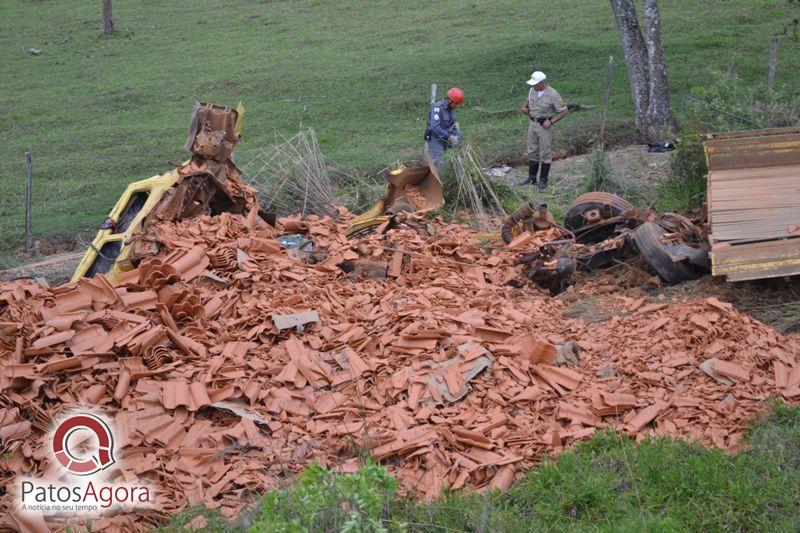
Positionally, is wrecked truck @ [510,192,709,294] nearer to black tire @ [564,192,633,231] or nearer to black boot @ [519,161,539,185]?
black tire @ [564,192,633,231]

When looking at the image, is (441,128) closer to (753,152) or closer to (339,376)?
(753,152)

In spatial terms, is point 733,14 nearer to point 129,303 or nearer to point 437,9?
point 437,9

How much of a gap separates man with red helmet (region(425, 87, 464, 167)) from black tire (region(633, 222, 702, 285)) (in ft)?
17.1

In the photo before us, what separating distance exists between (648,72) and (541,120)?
404 centimetres

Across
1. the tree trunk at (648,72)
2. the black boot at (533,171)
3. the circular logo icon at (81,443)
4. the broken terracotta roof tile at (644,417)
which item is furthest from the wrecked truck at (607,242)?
the tree trunk at (648,72)

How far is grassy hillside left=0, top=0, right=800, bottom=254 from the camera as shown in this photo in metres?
17.5

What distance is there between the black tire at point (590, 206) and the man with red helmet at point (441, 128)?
361cm

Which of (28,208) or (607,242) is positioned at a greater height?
(607,242)

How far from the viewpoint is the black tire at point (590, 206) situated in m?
9.77

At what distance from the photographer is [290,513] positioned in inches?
188

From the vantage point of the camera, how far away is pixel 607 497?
16.6 ft

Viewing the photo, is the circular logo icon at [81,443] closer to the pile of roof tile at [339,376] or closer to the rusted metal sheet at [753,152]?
the pile of roof tile at [339,376]

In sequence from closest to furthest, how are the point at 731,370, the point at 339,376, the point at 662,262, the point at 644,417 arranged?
the point at 644,417 < the point at 731,370 < the point at 339,376 < the point at 662,262

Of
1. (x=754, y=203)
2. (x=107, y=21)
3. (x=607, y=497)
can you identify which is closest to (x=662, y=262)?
(x=754, y=203)
